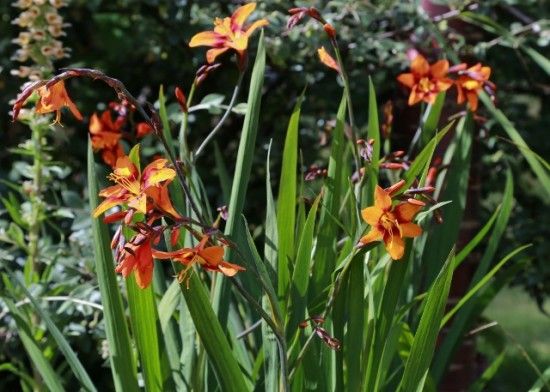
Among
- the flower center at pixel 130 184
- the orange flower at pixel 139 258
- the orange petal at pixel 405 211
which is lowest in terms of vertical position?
the orange petal at pixel 405 211

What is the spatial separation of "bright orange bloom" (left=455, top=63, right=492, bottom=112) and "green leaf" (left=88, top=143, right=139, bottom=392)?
0.81 m

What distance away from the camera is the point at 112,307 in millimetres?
1761

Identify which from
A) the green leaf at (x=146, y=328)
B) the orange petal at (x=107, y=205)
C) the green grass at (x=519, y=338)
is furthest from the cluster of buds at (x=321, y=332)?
the green grass at (x=519, y=338)

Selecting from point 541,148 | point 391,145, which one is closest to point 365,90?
point 391,145

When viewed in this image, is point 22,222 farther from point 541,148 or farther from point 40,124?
point 541,148

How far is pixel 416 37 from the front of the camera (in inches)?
112

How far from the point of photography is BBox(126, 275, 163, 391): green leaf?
1734 mm

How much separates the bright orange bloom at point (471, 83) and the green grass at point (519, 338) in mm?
1185

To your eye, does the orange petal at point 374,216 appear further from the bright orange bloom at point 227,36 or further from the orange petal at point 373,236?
the bright orange bloom at point 227,36

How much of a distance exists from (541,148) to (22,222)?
1.81m

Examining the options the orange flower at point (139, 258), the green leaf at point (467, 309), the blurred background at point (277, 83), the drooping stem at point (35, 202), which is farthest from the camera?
the blurred background at point (277, 83)

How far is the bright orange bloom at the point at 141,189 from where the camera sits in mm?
1429

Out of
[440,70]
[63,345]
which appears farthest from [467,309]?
[63,345]

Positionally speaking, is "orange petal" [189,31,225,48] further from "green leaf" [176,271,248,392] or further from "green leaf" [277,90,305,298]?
"green leaf" [176,271,248,392]
